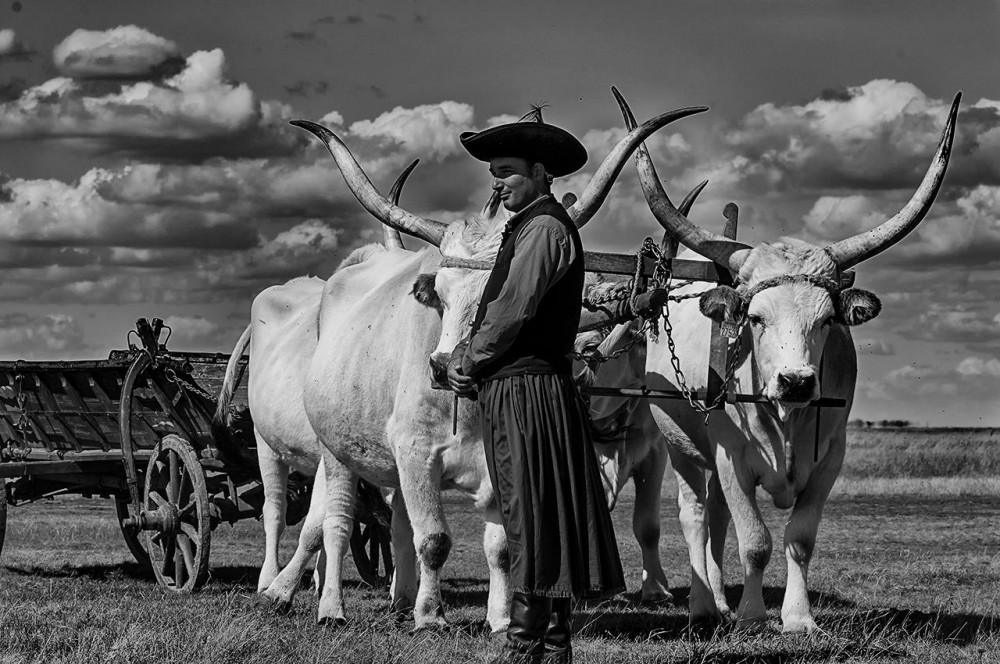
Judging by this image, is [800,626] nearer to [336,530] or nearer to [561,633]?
[561,633]

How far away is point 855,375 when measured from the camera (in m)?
7.77

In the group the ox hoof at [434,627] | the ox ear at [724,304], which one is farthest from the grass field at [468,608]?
the ox ear at [724,304]

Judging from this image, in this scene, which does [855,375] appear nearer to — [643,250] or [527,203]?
Result: [643,250]

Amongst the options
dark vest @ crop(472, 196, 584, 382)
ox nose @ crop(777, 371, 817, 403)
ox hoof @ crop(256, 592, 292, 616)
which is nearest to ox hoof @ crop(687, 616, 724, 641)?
ox nose @ crop(777, 371, 817, 403)

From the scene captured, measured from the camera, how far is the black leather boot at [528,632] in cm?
553

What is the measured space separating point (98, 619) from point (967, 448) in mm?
29380

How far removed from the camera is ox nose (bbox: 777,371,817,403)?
264 inches

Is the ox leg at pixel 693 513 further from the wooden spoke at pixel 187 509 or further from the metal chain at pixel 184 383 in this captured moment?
the metal chain at pixel 184 383

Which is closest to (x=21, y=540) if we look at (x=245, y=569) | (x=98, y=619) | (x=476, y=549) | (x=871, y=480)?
(x=245, y=569)

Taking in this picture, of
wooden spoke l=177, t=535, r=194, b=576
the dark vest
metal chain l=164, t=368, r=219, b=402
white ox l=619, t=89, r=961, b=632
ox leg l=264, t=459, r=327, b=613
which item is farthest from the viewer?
metal chain l=164, t=368, r=219, b=402

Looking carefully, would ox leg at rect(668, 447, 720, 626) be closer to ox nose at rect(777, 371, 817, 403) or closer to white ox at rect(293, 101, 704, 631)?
white ox at rect(293, 101, 704, 631)

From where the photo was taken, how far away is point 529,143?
572 centimetres

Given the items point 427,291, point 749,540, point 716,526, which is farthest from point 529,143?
point 716,526

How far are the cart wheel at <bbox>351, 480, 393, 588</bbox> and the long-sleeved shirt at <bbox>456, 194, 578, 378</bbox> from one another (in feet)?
17.5
